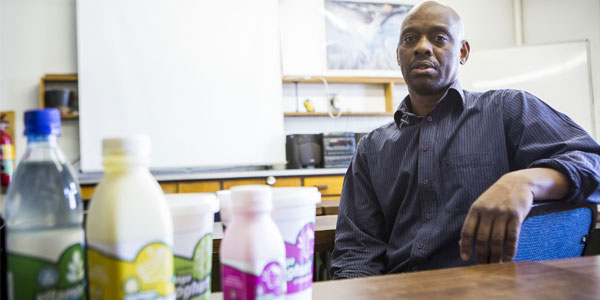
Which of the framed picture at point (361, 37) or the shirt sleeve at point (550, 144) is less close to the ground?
the framed picture at point (361, 37)

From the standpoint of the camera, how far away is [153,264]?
0.40 meters

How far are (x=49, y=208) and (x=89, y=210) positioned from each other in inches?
2.0

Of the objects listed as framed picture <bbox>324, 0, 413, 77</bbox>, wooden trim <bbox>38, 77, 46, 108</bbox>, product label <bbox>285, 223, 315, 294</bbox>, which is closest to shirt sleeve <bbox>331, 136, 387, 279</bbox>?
product label <bbox>285, 223, 315, 294</bbox>

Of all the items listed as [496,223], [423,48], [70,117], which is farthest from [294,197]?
[70,117]

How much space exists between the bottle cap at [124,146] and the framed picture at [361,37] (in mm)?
4009

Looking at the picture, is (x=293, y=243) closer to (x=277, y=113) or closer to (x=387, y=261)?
(x=387, y=261)

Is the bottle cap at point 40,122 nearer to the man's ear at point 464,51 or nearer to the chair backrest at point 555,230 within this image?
the chair backrest at point 555,230

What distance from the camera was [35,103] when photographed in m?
3.86

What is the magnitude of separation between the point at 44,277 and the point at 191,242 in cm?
13

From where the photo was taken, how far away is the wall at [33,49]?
3.83 m

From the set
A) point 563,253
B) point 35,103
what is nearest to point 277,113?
point 35,103

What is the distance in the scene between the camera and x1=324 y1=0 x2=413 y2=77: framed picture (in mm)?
4359

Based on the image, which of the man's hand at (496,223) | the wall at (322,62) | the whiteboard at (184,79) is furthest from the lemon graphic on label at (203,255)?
the wall at (322,62)

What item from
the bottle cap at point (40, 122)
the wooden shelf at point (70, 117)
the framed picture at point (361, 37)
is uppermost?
the framed picture at point (361, 37)
